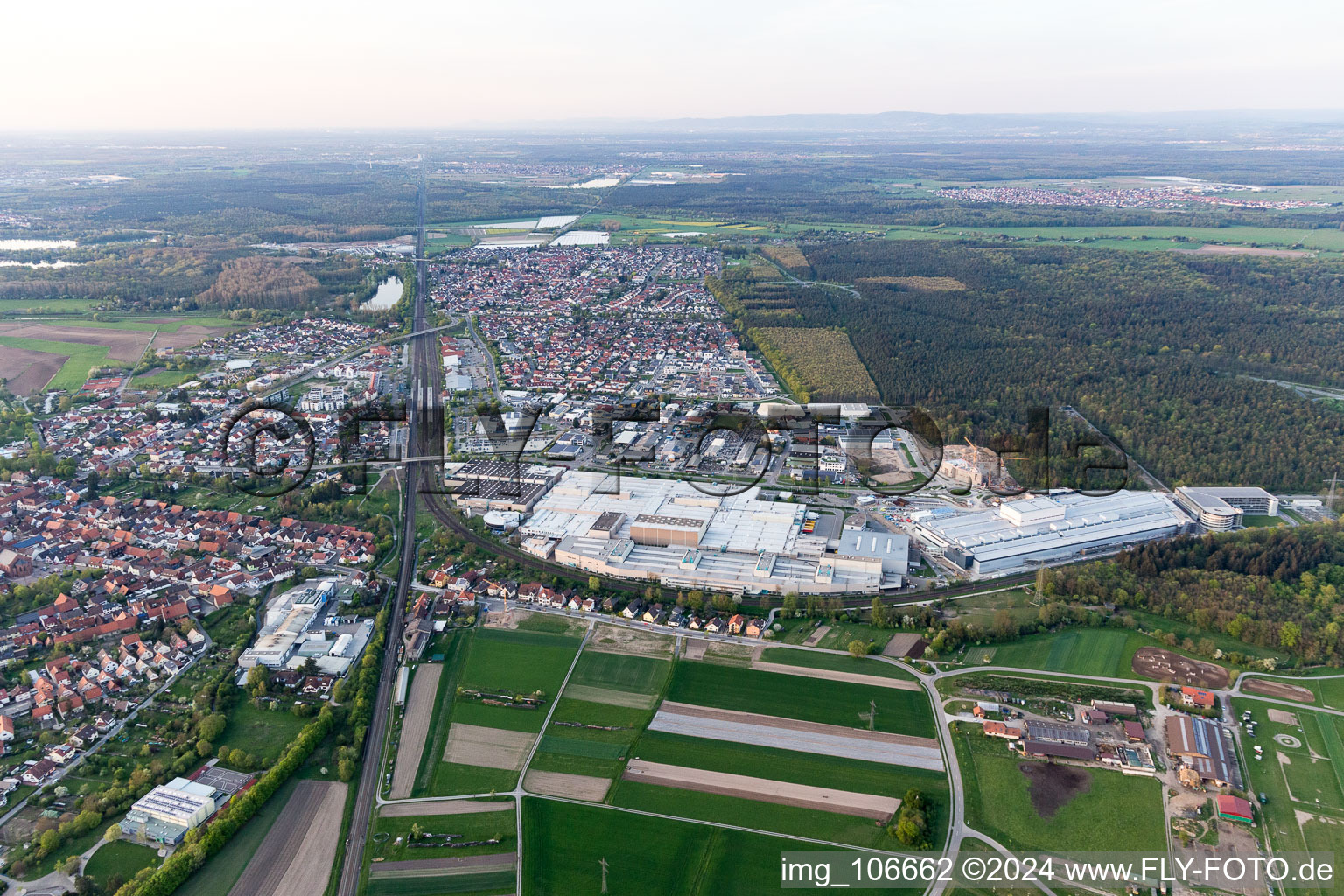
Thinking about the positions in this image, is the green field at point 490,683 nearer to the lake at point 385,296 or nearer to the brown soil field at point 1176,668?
the brown soil field at point 1176,668

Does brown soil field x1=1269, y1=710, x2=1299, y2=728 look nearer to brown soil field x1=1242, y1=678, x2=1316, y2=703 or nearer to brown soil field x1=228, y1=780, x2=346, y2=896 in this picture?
brown soil field x1=1242, y1=678, x2=1316, y2=703

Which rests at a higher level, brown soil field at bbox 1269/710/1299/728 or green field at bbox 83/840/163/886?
brown soil field at bbox 1269/710/1299/728

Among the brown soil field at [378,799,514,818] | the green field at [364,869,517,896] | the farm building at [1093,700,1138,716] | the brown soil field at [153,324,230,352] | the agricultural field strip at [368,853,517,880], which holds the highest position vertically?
the brown soil field at [153,324,230,352]

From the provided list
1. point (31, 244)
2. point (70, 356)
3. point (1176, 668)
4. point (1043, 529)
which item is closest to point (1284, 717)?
point (1176, 668)

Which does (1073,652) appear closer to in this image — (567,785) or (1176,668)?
(1176,668)

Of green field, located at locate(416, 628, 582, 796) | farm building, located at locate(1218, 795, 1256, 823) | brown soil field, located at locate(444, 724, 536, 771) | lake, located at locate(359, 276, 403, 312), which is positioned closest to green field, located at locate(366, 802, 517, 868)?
green field, located at locate(416, 628, 582, 796)

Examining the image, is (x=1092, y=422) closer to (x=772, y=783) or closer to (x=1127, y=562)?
(x=1127, y=562)

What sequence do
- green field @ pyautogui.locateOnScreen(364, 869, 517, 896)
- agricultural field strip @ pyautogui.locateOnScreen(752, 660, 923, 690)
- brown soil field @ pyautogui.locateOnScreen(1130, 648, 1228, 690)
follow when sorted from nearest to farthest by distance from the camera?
green field @ pyautogui.locateOnScreen(364, 869, 517, 896)
brown soil field @ pyautogui.locateOnScreen(1130, 648, 1228, 690)
agricultural field strip @ pyautogui.locateOnScreen(752, 660, 923, 690)

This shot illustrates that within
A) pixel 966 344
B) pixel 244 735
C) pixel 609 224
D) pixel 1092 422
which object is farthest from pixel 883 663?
pixel 609 224
